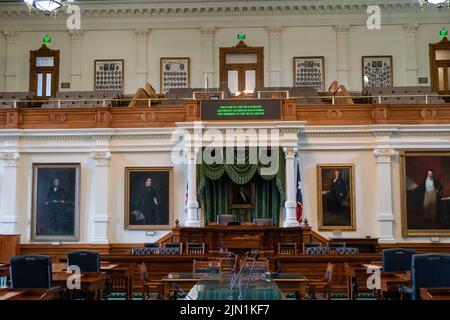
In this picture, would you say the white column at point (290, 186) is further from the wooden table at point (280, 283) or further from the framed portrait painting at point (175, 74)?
the wooden table at point (280, 283)

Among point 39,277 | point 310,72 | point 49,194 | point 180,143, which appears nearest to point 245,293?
point 39,277

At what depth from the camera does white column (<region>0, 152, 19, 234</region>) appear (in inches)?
663

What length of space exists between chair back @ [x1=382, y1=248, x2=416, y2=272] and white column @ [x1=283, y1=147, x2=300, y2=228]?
6438 mm

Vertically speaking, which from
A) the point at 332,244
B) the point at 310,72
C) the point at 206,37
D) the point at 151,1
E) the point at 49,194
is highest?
the point at 151,1

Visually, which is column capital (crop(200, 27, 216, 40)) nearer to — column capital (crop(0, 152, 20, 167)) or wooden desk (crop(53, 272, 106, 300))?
column capital (crop(0, 152, 20, 167))

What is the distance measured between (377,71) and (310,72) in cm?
254

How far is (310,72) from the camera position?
2245 centimetres

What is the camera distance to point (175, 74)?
22.7m

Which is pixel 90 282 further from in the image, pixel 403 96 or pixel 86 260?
pixel 403 96

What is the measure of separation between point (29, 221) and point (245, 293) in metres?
12.3

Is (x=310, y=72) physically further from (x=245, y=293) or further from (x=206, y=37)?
(x=245, y=293)

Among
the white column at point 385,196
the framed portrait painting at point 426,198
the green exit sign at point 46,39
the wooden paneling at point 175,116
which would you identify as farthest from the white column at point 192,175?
the green exit sign at point 46,39

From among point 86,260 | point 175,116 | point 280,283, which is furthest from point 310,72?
point 280,283

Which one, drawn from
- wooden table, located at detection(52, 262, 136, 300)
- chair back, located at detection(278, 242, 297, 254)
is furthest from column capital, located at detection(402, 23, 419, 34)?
wooden table, located at detection(52, 262, 136, 300)
